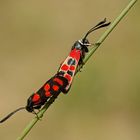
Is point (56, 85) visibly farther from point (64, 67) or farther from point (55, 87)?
point (64, 67)

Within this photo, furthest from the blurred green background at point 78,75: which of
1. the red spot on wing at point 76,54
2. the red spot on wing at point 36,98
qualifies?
the red spot on wing at point 36,98

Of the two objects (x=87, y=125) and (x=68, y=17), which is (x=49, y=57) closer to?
(x=68, y=17)

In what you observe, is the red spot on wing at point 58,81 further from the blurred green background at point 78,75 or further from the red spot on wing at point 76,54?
the blurred green background at point 78,75

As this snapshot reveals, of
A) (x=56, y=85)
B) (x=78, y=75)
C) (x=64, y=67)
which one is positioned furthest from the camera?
(x=78, y=75)

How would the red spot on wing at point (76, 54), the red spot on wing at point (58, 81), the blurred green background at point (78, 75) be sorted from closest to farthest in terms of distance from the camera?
the red spot on wing at point (58, 81)
the red spot on wing at point (76, 54)
the blurred green background at point (78, 75)

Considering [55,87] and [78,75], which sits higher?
[78,75]

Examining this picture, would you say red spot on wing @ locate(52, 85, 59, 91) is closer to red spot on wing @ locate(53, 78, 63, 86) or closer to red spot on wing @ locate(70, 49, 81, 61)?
red spot on wing @ locate(53, 78, 63, 86)

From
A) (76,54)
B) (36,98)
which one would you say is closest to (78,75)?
(76,54)

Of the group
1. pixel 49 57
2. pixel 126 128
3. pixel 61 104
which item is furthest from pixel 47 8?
pixel 126 128

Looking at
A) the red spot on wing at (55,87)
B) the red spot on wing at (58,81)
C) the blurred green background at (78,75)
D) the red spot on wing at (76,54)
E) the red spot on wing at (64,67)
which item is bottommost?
the red spot on wing at (55,87)
